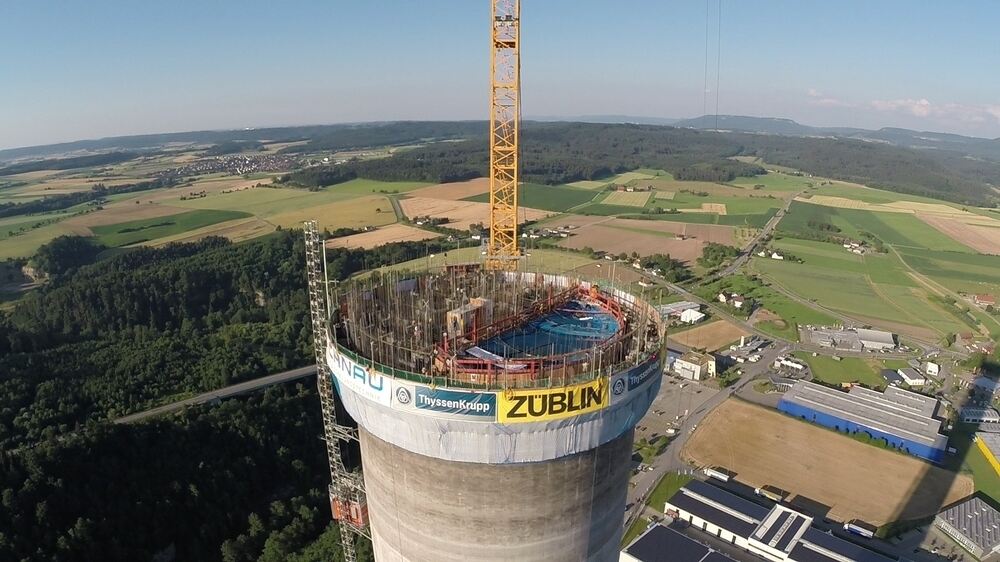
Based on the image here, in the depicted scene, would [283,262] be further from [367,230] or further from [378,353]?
[378,353]

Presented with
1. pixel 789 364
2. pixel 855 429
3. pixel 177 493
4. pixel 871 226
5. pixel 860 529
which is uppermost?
pixel 871 226

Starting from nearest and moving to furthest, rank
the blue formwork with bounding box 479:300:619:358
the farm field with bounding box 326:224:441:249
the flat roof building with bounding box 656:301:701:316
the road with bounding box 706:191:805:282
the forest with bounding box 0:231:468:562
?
the blue formwork with bounding box 479:300:619:358, the forest with bounding box 0:231:468:562, the flat roof building with bounding box 656:301:701:316, the farm field with bounding box 326:224:441:249, the road with bounding box 706:191:805:282

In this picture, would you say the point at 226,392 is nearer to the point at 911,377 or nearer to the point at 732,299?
the point at 732,299

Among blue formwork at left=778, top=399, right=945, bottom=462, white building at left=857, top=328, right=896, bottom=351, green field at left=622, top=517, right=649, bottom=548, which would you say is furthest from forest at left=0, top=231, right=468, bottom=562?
white building at left=857, top=328, right=896, bottom=351

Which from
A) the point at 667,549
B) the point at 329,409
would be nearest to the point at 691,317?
the point at 667,549

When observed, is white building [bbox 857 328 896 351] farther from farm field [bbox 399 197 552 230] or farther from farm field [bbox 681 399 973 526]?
farm field [bbox 399 197 552 230]

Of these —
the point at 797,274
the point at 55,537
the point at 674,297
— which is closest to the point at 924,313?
the point at 797,274

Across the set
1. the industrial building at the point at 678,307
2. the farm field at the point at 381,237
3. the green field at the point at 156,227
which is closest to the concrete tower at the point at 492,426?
the industrial building at the point at 678,307
